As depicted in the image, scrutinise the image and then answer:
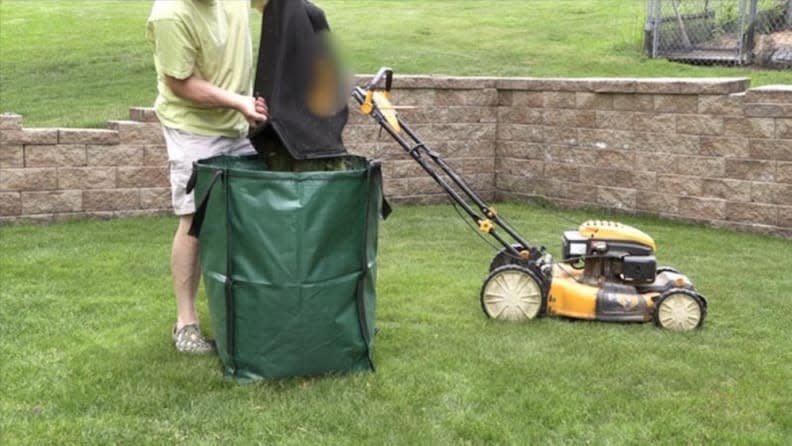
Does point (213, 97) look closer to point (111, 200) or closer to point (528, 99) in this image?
point (111, 200)

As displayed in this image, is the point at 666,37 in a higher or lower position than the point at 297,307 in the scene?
higher

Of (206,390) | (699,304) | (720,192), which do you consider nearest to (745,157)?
(720,192)

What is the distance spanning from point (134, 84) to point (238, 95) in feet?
21.9

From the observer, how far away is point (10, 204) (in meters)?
6.93

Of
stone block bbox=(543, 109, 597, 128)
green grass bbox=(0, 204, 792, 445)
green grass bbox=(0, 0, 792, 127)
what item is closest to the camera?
green grass bbox=(0, 204, 792, 445)

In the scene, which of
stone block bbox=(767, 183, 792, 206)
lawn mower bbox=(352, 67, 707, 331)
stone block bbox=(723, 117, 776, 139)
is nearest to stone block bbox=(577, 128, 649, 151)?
stone block bbox=(723, 117, 776, 139)

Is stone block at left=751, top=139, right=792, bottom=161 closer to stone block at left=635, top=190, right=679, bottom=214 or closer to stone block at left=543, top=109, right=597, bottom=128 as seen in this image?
stone block at left=635, top=190, right=679, bottom=214

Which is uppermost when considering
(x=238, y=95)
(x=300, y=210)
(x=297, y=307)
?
(x=238, y=95)

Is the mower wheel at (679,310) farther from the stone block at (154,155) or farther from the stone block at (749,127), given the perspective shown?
the stone block at (154,155)

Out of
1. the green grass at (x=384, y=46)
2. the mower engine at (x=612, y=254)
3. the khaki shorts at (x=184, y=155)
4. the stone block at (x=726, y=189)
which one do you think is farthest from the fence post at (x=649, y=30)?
the khaki shorts at (x=184, y=155)

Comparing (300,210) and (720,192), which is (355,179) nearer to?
(300,210)

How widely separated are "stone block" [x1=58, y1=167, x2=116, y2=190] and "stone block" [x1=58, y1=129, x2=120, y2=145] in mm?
205

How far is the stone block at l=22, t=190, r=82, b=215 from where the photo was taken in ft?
22.9

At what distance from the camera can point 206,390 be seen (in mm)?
3582
